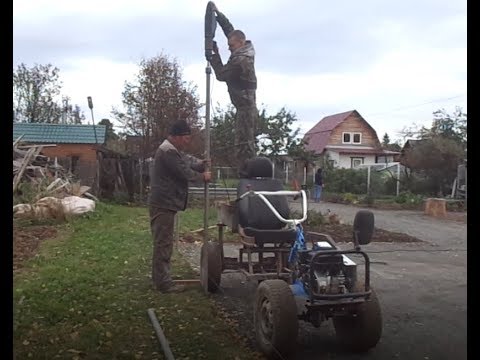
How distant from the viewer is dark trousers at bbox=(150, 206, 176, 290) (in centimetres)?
629

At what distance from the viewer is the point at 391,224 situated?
52.2ft

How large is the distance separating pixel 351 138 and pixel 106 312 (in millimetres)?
18118

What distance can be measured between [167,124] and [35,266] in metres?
8.38

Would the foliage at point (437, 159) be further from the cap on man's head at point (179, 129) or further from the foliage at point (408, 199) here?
the cap on man's head at point (179, 129)

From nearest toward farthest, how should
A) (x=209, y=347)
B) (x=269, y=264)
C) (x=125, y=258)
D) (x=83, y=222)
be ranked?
(x=209, y=347) < (x=269, y=264) < (x=125, y=258) < (x=83, y=222)

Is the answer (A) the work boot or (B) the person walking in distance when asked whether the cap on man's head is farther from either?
(B) the person walking in distance

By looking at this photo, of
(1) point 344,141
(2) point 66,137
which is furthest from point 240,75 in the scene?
(2) point 66,137

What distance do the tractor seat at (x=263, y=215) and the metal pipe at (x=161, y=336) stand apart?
3.91 ft

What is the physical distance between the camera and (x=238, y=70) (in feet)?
19.9

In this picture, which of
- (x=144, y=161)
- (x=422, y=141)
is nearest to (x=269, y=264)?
(x=144, y=161)

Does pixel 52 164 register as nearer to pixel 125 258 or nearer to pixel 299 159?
pixel 299 159

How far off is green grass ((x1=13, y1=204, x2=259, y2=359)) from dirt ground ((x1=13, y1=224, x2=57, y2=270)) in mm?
226


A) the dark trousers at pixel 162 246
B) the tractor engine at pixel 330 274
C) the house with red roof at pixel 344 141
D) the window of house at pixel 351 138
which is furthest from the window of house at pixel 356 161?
the tractor engine at pixel 330 274

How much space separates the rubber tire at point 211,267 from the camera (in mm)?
6266
